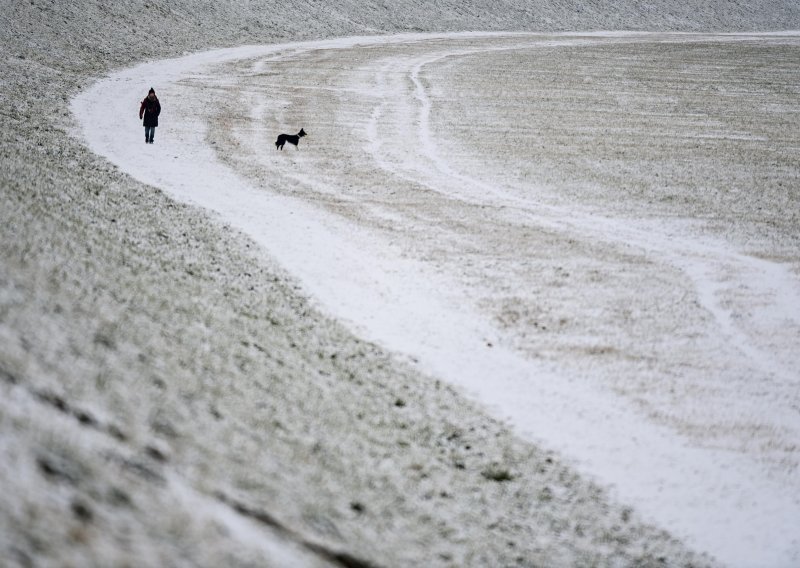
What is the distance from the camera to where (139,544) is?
5285 millimetres

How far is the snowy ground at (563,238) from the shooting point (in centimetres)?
1032

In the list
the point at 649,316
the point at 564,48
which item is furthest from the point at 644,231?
the point at 564,48

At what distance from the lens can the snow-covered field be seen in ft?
21.4

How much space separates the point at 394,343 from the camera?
1256 centimetres

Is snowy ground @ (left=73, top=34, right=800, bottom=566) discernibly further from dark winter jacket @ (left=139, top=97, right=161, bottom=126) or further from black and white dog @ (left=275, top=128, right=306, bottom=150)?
dark winter jacket @ (left=139, top=97, right=161, bottom=126)

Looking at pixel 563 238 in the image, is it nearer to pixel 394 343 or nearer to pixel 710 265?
pixel 710 265

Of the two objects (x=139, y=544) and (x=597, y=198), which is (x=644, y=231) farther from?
(x=139, y=544)

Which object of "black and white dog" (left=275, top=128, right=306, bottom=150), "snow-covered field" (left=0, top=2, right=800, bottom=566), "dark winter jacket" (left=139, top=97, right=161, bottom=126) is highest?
"dark winter jacket" (left=139, top=97, right=161, bottom=126)

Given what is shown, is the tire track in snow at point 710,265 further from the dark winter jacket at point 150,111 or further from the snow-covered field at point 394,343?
the dark winter jacket at point 150,111

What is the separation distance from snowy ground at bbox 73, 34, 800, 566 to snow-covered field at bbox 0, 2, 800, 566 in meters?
0.08

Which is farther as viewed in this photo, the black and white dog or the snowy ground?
the black and white dog

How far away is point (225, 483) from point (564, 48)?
57073 mm

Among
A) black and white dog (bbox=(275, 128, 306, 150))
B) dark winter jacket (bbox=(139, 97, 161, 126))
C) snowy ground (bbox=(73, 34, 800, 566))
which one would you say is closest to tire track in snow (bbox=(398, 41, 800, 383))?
snowy ground (bbox=(73, 34, 800, 566))

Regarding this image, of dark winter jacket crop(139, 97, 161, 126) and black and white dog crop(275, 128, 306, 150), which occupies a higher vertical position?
dark winter jacket crop(139, 97, 161, 126)
